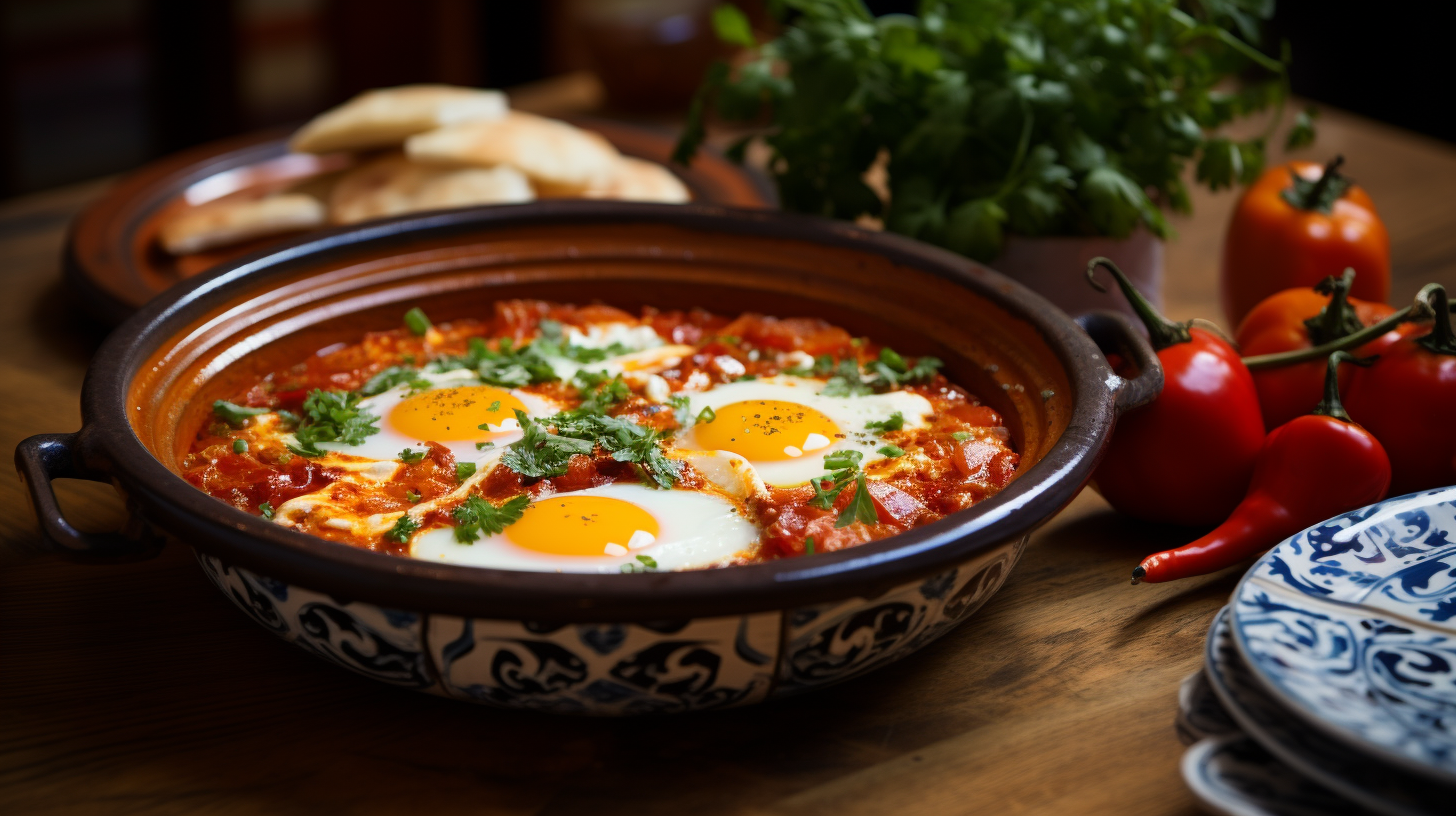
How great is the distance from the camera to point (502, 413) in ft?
8.14

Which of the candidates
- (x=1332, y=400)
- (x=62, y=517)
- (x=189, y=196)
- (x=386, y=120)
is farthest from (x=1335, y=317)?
(x=189, y=196)

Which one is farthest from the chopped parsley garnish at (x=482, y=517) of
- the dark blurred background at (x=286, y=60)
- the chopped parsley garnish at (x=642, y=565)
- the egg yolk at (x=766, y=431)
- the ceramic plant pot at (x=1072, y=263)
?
the dark blurred background at (x=286, y=60)

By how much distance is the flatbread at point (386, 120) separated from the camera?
148 inches

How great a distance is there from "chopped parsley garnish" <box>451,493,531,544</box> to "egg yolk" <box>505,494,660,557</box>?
14 mm

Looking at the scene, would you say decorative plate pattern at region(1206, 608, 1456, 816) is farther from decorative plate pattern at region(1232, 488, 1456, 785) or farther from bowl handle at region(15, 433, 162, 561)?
bowl handle at region(15, 433, 162, 561)

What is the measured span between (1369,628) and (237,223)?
295cm

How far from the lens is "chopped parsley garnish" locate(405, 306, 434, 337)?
9.11 feet

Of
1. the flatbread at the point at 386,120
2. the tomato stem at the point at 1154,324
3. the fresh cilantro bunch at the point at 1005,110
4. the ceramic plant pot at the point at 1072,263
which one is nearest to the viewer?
the tomato stem at the point at 1154,324

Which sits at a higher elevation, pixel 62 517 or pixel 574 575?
pixel 574 575

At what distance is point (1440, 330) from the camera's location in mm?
2301

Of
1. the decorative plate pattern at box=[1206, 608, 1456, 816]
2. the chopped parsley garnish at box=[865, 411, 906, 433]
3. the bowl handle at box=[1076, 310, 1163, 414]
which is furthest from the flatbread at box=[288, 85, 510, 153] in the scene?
the decorative plate pattern at box=[1206, 608, 1456, 816]

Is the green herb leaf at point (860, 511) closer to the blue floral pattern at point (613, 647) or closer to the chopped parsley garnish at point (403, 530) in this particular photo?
the blue floral pattern at point (613, 647)

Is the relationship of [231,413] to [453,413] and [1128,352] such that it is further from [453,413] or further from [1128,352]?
[1128,352]

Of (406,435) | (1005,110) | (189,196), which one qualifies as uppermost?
(1005,110)
